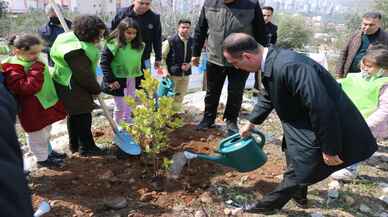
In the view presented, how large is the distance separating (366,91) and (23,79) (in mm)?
3224

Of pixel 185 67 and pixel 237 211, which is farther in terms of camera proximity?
pixel 185 67

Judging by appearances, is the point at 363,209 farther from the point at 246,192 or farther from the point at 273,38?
the point at 273,38

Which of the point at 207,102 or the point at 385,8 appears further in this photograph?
the point at 385,8

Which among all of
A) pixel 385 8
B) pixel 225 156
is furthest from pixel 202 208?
pixel 385 8

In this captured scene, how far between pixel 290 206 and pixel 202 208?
818 millimetres

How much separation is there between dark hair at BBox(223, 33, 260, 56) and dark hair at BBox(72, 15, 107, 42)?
1544 millimetres

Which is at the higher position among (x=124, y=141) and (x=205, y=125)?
(x=124, y=141)

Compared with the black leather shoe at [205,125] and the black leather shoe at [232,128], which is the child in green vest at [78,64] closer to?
the black leather shoe at [205,125]

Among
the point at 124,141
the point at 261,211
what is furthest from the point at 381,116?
the point at 124,141

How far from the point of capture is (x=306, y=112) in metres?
2.77

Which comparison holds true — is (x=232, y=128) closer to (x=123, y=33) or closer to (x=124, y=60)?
(x=124, y=60)

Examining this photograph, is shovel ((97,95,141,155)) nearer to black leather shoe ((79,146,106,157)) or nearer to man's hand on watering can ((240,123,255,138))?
black leather shoe ((79,146,106,157))

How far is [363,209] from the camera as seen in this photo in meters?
3.44

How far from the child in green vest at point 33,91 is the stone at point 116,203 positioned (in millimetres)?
908
